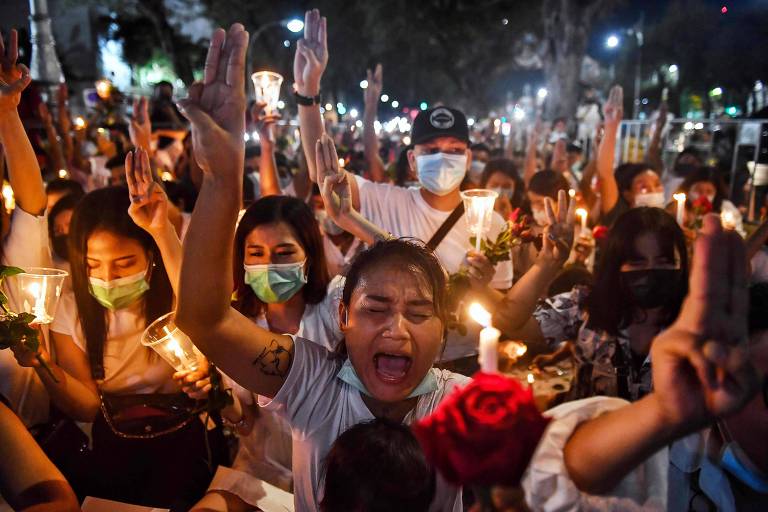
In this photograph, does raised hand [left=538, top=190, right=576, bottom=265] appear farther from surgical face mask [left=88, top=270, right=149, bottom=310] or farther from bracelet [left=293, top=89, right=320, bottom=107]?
surgical face mask [left=88, top=270, right=149, bottom=310]

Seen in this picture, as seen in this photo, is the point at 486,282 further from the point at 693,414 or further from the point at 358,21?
the point at 358,21

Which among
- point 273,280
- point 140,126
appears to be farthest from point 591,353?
point 140,126

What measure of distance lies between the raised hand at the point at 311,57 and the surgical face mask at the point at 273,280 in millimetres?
1738

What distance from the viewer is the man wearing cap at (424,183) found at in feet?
14.2

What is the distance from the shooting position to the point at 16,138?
325 centimetres

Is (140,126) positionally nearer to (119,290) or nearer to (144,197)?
(119,290)

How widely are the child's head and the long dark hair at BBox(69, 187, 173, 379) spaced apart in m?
1.73

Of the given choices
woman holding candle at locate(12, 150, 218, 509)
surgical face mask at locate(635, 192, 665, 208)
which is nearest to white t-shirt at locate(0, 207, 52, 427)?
woman holding candle at locate(12, 150, 218, 509)

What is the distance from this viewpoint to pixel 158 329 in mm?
2611

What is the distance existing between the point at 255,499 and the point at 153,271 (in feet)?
4.36

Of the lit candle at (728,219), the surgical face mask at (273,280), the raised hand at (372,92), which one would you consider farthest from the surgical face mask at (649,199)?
the surgical face mask at (273,280)

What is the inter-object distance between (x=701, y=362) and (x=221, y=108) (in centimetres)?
146

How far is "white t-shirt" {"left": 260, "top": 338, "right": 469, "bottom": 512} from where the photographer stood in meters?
2.15

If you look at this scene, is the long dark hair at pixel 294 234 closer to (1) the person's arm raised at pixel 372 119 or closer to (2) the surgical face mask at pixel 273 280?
(2) the surgical face mask at pixel 273 280
